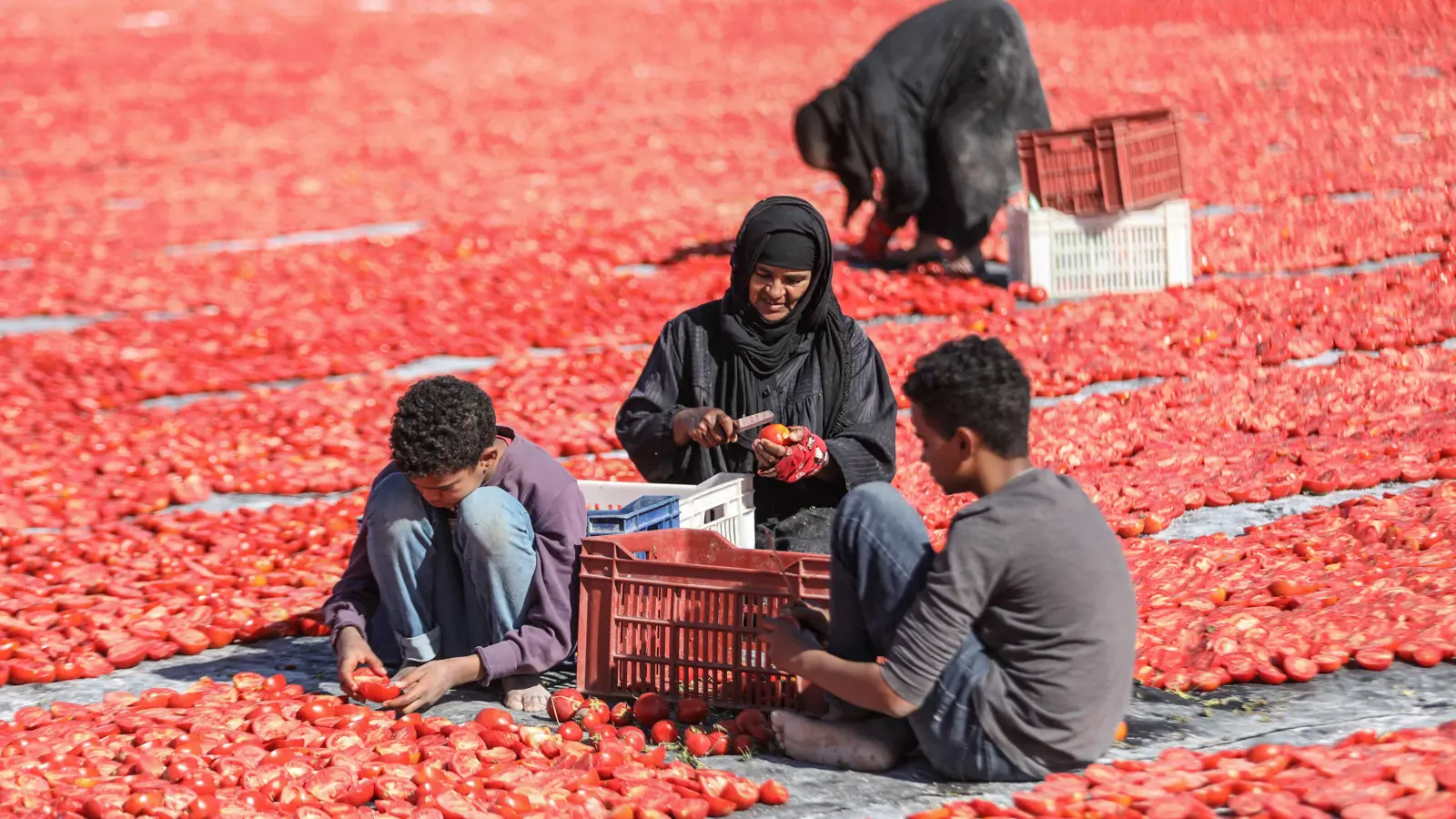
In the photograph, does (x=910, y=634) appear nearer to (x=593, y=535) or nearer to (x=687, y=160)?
(x=593, y=535)

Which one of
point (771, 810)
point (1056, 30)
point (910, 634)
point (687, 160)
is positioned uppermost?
point (1056, 30)

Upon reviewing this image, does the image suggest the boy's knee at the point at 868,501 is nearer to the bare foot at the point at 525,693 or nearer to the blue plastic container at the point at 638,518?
the blue plastic container at the point at 638,518

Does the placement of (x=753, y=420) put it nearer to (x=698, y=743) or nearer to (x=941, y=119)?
(x=698, y=743)

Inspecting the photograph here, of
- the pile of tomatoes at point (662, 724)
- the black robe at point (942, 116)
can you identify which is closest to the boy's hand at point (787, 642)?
the pile of tomatoes at point (662, 724)

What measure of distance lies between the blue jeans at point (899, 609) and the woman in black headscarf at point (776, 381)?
44.5 inches

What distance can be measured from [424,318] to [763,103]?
1093 cm

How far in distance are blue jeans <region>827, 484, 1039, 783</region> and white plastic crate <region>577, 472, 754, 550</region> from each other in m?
0.90

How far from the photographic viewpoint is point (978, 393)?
3340 mm

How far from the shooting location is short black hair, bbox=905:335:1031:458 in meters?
3.34

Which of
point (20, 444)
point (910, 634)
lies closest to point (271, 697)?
point (910, 634)

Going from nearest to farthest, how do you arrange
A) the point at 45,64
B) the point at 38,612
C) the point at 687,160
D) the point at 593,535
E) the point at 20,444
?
1. the point at 593,535
2. the point at 38,612
3. the point at 20,444
4. the point at 687,160
5. the point at 45,64

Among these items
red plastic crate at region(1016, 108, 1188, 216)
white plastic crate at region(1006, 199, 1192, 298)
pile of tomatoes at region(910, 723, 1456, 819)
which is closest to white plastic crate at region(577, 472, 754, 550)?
pile of tomatoes at region(910, 723, 1456, 819)

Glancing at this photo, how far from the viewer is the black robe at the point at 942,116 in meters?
9.92

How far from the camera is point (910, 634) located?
3.32m
